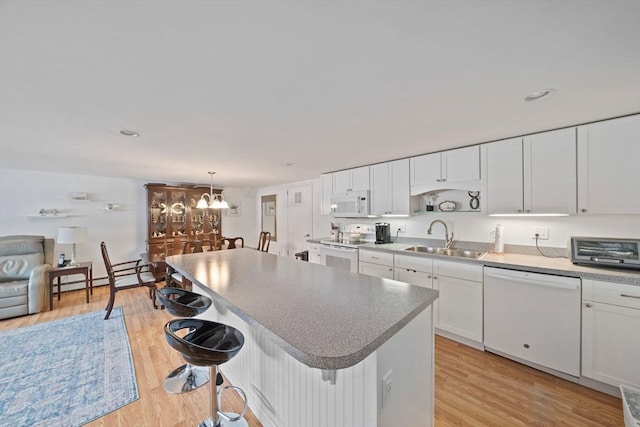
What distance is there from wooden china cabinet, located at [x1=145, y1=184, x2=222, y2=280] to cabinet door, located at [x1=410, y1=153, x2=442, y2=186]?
461 centimetres

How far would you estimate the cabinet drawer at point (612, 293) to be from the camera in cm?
178

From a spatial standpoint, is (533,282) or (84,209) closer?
(533,282)

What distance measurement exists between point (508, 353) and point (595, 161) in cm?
190

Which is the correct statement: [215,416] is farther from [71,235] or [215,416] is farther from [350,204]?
[71,235]

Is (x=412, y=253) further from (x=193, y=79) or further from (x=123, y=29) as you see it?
(x=123, y=29)

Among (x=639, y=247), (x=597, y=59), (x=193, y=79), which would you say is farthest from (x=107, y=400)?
(x=639, y=247)

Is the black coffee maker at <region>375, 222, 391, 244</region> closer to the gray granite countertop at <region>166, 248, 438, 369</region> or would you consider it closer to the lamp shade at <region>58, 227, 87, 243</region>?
the gray granite countertop at <region>166, 248, 438, 369</region>

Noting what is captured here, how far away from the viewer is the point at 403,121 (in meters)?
2.11

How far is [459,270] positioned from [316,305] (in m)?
2.04

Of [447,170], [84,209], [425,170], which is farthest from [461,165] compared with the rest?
[84,209]

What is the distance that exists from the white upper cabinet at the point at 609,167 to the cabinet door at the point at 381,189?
1960 millimetres

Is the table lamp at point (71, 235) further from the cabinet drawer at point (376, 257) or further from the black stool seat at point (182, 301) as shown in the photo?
the cabinet drawer at point (376, 257)

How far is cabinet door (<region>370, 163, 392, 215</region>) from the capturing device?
3.66 m

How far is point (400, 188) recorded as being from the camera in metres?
3.51
